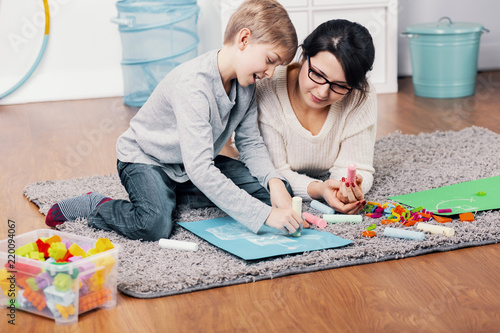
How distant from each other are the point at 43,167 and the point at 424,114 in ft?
4.67

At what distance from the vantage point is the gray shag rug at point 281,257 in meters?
1.08

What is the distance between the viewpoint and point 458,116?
235cm

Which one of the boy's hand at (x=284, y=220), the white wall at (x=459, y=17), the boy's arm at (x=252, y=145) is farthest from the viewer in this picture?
the white wall at (x=459, y=17)

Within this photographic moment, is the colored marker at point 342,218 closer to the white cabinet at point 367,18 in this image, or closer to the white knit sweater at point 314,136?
the white knit sweater at point 314,136

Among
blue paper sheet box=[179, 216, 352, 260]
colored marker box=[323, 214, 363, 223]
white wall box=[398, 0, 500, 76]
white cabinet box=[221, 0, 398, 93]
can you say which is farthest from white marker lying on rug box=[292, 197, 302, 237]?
white wall box=[398, 0, 500, 76]

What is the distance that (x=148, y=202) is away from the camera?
1298 millimetres

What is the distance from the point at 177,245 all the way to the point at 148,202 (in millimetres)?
147

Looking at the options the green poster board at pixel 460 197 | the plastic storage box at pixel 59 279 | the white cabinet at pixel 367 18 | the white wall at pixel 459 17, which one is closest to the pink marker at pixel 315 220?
the green poster board at pixel 460 197

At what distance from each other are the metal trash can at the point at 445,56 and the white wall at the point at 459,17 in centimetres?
36

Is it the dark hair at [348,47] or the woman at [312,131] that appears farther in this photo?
the woman at [312,131]

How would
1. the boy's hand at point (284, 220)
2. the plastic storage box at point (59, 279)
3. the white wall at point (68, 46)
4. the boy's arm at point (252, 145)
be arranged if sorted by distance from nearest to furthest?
the plastic storage box at point (59, 279) → the boy's hand at point (284, 220) → the boy's arm at point (252, 145) → the white wall at point (68, 46)

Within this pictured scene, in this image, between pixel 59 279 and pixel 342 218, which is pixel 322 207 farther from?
pixel 59 279

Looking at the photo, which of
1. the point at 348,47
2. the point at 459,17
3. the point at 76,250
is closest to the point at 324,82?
the point at 348,47

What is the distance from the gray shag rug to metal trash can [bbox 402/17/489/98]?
95 centimetres
